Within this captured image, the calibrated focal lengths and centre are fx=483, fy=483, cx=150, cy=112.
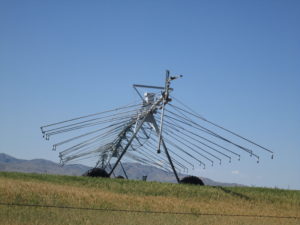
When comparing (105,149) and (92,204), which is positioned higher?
(105,149)

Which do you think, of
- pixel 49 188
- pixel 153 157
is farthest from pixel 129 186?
pixel 153 157

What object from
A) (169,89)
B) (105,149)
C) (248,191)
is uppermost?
(169,89)

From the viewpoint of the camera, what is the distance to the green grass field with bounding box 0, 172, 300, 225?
23.1m

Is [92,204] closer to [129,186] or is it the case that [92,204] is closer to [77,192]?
[77,192]

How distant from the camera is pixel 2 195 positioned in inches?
1210

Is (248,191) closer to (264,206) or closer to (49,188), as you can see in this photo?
(264,206)

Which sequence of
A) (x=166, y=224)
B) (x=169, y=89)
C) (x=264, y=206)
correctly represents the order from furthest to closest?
1. (x=169, y=89)
2. (x=264, y=206)
3. (x=166, y=224)

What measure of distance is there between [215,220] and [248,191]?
2090cm

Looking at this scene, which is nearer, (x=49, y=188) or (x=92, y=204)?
(x=92, y=204)

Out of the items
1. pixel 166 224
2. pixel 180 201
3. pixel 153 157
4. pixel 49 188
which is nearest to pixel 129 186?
pixel 180 201

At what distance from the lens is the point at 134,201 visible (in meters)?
34.8

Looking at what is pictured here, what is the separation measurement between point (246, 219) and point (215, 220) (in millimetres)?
2352

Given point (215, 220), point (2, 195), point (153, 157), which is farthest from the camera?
point (153, 157)

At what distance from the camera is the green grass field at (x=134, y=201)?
23.1 metres
